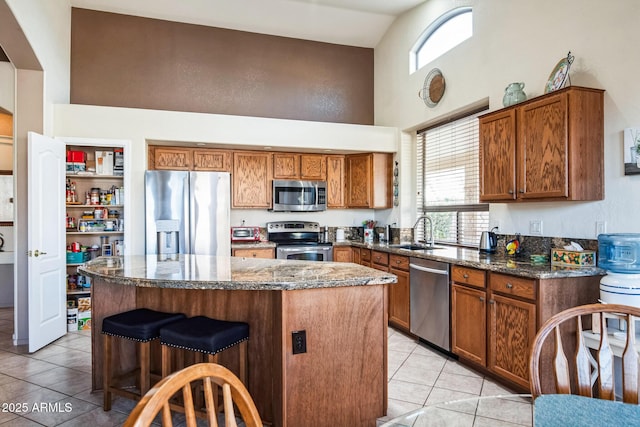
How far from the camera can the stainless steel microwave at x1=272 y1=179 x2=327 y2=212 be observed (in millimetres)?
5312

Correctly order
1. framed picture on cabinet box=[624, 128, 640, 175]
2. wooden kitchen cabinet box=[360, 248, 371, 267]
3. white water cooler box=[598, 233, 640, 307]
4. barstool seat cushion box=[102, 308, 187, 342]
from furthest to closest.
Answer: wooden kitchen cabinet box=[360, 248, 371, 267] < framed picture on cabinet box=[624, 128, 640, 175] < barstool seat cushion box=[102, 308, 187, 342] < white water cooler box=[598, 233, 640, 307]

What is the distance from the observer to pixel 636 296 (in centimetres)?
217

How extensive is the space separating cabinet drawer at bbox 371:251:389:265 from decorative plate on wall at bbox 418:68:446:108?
6.06 feet

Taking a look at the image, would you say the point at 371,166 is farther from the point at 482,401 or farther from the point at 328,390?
the point at 482,401

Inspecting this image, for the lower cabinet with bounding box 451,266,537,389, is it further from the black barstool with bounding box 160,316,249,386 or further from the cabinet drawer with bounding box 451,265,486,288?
the black barstool with bounding box 160,316,249,386

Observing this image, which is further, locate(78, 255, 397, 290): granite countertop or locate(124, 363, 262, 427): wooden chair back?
locate(78, 255, 397, 290): granite countertop

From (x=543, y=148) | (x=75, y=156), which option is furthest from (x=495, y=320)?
(x=75, y=156)

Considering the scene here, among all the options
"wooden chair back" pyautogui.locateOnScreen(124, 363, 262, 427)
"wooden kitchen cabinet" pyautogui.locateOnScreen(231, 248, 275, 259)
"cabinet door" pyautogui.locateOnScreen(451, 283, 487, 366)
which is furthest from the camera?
"wooden kitchen cabinet" pyautogui.locateOnScreen(231, 248, 275, 259)

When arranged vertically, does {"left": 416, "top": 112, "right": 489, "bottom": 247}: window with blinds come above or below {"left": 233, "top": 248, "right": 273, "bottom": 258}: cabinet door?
above

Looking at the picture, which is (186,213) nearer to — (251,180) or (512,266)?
(251,180)

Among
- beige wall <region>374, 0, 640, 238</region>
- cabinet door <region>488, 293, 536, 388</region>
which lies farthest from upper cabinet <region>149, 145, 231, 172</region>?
cabinet door <region>488, 293, 536, 388</region>

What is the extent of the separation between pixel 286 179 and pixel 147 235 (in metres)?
1.95

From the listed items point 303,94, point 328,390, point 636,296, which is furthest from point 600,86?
point 303,94

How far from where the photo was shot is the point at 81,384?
291cm
